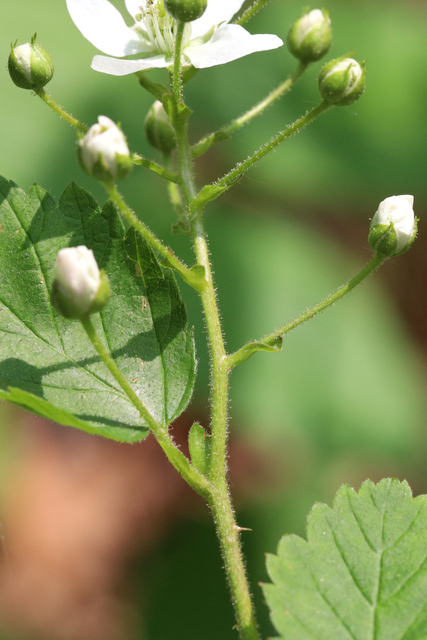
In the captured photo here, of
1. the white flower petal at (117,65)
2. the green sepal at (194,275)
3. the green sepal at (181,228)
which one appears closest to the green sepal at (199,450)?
the green sepal at (194,275)

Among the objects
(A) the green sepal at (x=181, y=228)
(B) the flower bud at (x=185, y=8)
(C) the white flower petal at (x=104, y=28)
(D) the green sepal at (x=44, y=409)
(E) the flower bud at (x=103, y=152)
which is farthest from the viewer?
(C) the white flower petal at (x=104, y=28)

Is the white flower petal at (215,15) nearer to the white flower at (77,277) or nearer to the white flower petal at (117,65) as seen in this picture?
the white flower petal at (117,65)

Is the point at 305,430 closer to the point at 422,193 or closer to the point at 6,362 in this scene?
the point at 422,193

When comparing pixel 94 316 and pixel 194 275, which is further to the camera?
pixel 94 316

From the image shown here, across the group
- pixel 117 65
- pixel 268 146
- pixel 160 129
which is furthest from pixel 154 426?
pixel 160 129

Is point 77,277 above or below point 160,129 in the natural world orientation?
below

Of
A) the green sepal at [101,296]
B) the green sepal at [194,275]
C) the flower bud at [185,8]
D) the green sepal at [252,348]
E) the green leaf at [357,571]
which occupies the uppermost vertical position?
the flower bud at [185,8]

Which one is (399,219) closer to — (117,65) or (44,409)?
(117,65)
